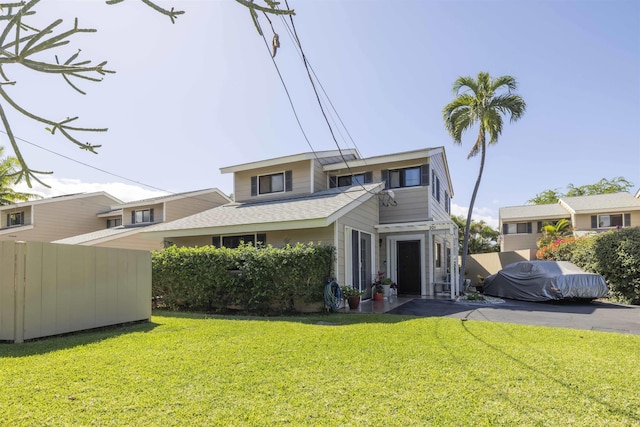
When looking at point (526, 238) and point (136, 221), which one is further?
point (526, 238)

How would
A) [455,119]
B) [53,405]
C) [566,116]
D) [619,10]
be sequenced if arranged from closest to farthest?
[53,405], [619,10], [455,119], [566,116]

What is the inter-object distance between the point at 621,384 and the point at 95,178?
1778 cm

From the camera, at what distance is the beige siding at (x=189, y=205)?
20234 millimetres

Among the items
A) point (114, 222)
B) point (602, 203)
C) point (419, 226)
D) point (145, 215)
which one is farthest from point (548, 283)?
point (114, 222)

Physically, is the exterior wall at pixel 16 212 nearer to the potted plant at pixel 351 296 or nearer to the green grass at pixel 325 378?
the green grass at pixel 325 378

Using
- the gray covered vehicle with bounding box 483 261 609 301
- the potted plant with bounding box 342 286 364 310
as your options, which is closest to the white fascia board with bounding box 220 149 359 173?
the potted plant with bounding box 342 286 364 310

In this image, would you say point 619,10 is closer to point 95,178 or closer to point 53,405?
point 53,405

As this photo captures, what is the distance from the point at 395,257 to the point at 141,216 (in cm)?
1560

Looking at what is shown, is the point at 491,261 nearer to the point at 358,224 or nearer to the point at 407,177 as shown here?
the point at 407,177

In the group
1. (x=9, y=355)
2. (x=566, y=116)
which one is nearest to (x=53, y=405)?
(x=9, y=355)

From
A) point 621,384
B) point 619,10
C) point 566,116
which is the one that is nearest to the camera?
point 621,384

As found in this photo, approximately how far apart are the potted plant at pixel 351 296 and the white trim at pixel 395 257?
3.87 metres

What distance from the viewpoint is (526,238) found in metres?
26.6

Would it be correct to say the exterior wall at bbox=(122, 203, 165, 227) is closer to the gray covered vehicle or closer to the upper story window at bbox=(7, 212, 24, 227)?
the upper story window at bbox=(7, 212, 24, 227)
